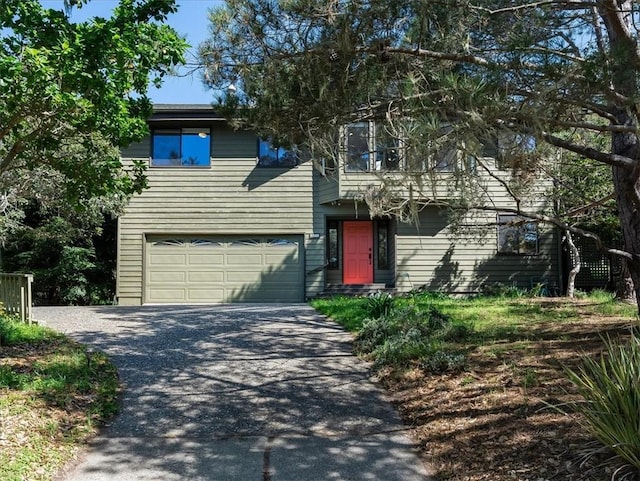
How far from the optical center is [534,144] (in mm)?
4516

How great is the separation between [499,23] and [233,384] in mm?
4823

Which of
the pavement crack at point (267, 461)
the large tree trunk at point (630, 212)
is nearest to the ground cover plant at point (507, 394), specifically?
the large tree trunk at point (630, 212)

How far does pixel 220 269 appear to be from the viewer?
15766mm

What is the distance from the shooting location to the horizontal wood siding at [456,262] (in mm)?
15211

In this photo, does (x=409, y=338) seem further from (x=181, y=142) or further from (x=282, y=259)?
(x=181, y=142)

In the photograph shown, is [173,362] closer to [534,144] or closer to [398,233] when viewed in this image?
[534,144]

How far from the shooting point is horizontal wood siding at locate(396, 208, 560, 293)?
599 inches

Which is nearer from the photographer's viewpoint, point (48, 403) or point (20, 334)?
point (48, 403)

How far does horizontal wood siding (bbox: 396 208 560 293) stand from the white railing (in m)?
9.13

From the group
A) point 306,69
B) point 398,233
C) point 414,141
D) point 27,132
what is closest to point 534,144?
point 414,141

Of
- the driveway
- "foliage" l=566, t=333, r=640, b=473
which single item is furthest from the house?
"foliage" l=566, t=333, r=640, b=473

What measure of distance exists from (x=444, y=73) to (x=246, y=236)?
37.0ft

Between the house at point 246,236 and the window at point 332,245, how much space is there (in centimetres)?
17

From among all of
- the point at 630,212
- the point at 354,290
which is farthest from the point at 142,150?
the point at 630,212
